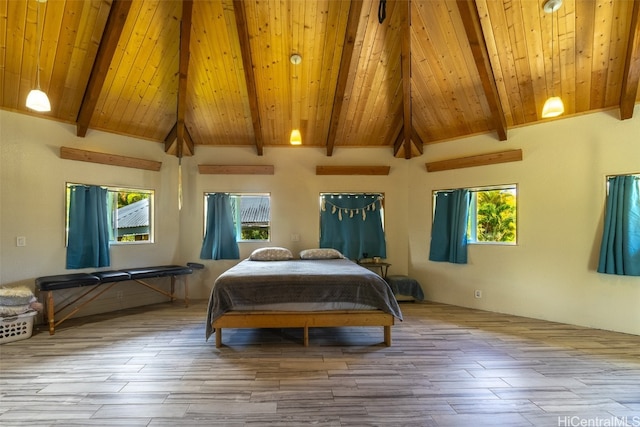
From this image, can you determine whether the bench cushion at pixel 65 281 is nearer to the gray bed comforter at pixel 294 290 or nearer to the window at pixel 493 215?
the gray bed comforter at pixel 294 290

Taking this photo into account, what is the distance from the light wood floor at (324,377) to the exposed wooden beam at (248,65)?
3089 millimetres

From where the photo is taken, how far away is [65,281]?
3.35m

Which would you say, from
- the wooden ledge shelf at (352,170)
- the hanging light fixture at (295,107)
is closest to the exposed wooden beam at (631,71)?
the wooden ledge shelf at (352,170)

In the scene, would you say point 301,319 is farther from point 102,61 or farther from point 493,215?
point 102,61

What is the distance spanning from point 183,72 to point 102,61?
2.87 ft

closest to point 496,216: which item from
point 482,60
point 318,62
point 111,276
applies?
point 482,60

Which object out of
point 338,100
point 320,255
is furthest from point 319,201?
point 338,100

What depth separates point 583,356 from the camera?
2.74 meters

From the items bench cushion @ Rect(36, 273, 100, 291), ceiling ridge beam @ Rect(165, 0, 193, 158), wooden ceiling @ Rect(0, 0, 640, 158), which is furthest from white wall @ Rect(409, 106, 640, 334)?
bench cushion @ Rect(36, 273, 100, 291)

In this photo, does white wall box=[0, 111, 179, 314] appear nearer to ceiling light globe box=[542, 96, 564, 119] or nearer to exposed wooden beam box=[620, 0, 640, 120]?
ceiling light globe box=[542, 96, 564, 119]

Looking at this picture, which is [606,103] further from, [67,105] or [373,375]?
[67,105]

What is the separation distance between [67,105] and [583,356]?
22.1 feet

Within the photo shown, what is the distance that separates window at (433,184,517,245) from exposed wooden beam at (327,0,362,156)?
242 cm

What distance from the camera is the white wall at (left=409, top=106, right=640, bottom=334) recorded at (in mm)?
3418
